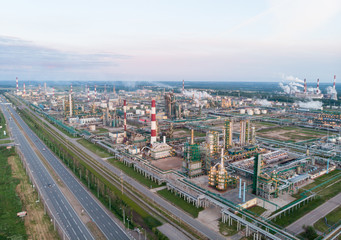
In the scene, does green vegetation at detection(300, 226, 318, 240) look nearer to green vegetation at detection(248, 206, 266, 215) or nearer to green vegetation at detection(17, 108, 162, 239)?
green vegetation at detection(248, 206, 266, 215)

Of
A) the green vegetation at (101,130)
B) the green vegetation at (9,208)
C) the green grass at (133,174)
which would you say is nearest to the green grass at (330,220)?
the green grass at (133,174)

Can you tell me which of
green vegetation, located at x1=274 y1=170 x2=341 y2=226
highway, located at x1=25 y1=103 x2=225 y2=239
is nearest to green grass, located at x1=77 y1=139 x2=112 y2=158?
highway, located at x1=25 y1=103 x2=225 y2=239

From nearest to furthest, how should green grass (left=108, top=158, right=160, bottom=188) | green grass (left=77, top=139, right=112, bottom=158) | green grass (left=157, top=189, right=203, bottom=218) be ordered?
green grass (left=157, top=189, right=203, bottom=218)
green grass (left=108, top=158, right=160, bottom=188)
green grass (left=77, top=139, right=112, bottom=158)

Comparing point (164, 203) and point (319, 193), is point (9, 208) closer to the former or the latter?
point (164, 203)

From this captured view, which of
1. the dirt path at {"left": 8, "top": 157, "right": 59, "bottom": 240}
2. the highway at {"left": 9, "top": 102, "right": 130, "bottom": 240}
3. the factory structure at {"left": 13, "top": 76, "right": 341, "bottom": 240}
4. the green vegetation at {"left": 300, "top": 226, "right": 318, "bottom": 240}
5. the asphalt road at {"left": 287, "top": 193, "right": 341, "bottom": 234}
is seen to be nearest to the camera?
the green vegetation at {"left": 300, "top": 226, "right": 318, "bottom": 240}

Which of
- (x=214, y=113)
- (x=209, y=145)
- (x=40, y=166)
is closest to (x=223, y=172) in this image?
(x=209, y=145)

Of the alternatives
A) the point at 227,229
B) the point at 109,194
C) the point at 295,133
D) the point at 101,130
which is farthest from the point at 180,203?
the point at 295,133

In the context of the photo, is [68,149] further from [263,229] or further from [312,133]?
[312,133]
